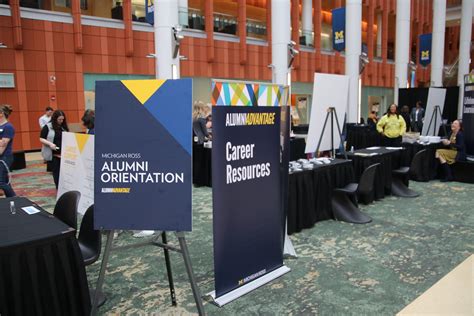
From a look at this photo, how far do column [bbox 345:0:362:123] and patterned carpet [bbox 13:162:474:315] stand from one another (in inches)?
390

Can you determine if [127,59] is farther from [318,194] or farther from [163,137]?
[163,137]

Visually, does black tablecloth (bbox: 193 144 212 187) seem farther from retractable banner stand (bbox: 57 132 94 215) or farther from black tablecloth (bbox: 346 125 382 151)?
black tablecloth (bbox: 346 125 382 151)

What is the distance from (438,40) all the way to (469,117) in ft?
49.2

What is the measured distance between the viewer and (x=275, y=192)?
3.30 m

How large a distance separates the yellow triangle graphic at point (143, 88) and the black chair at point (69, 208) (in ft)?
3.91

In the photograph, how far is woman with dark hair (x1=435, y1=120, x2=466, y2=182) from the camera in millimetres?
7227

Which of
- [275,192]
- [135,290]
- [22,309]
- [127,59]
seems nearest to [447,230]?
[275,192]

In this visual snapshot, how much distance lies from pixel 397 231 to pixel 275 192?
6.63 ft

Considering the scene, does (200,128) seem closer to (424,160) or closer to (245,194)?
(424,160)

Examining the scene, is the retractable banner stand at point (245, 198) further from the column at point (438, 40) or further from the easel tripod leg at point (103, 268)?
the column at point (438, 40)

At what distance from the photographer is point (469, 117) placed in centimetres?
783

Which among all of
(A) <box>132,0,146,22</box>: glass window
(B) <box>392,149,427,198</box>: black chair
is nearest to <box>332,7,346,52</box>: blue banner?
(A) <box>132,0,146,22</box>: glass window

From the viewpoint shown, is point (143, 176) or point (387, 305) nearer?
point (143, 176)

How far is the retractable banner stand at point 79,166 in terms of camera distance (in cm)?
430
